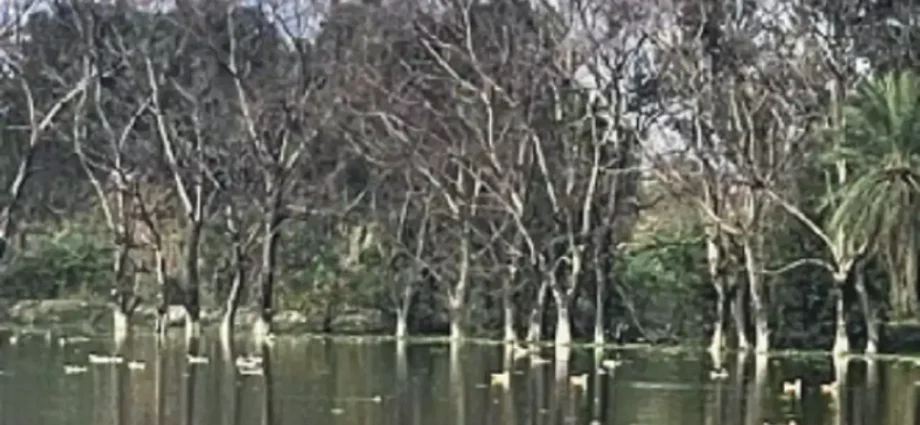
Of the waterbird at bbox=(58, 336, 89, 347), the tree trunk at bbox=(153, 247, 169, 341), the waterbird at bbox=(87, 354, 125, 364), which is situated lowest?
the waterbird at bbox=(87, 354, 125, 364)

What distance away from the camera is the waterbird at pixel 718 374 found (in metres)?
34.6

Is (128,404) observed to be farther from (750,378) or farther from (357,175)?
(357,175)

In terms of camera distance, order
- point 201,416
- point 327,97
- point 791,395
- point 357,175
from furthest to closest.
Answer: point 357,175 < point 327,97 < point 791,395 < point 201,416

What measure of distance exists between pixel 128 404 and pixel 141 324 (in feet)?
106

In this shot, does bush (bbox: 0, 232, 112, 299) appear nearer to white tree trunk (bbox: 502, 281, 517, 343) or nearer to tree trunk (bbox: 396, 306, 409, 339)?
tree trunk (bbox: 396, 306, 409, 339)

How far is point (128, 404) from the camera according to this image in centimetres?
2642

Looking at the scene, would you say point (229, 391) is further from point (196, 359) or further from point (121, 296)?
point (121, 296)

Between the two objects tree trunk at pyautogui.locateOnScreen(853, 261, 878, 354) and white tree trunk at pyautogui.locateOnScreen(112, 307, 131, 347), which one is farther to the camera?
white tree trunk at pyautogui.locateOnScreen(112, 307, 131, 347)

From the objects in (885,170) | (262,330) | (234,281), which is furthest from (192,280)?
(885,170)

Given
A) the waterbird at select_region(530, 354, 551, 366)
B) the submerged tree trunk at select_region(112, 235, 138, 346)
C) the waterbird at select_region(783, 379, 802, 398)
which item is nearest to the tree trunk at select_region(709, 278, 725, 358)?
the waterbird at select_region(530, 354, 551, 366)

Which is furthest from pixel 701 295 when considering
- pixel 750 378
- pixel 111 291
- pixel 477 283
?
pixel 111 291

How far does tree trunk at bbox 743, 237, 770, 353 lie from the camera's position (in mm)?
45750

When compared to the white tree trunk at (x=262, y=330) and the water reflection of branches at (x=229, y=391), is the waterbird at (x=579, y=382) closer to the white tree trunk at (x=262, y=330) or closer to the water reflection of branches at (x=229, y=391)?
the water reflection of branches at (x=229, y=391)

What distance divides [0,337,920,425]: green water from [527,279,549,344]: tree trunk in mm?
6596
